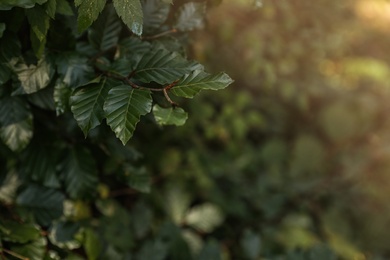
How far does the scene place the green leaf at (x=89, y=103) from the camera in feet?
3.19

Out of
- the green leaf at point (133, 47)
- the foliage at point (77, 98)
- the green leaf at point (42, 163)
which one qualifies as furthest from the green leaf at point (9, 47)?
the green leaf at point (42, 163)

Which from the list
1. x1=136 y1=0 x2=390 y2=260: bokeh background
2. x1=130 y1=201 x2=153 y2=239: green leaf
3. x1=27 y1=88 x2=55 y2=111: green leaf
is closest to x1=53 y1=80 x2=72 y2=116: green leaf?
x1=27 y1=88 x2=55 y2=111: green leaf

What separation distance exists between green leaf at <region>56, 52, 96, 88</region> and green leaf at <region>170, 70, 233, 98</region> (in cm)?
27

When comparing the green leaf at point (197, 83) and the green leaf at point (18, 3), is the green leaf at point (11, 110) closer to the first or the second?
the green leaf at point (18, 3)

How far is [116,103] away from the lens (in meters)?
0.95

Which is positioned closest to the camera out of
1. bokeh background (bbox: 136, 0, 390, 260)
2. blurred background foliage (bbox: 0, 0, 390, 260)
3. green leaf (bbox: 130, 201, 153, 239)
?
blurred background foliage (bbox: 0, 0, 390, 260)

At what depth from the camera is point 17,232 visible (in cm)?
124

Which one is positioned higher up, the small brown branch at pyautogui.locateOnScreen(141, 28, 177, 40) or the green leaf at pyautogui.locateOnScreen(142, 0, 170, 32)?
the green leaf at pyautogui.locateOnScreen(142, 0, 170, 32)

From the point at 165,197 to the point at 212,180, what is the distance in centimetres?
34

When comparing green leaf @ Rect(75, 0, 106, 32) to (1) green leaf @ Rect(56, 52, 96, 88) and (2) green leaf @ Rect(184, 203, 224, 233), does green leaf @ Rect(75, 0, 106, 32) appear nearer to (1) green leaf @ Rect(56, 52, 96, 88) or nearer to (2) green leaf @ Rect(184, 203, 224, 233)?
(1) green leaf @ Rect(56, 52, 96, 88)

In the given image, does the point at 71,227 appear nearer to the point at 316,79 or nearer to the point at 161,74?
the point at 161,74

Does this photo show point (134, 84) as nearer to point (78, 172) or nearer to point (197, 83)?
point (197, 83)

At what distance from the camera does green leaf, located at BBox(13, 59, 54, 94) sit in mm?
1139

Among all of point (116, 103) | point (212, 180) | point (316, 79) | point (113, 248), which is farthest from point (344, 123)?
point (116, 103)
